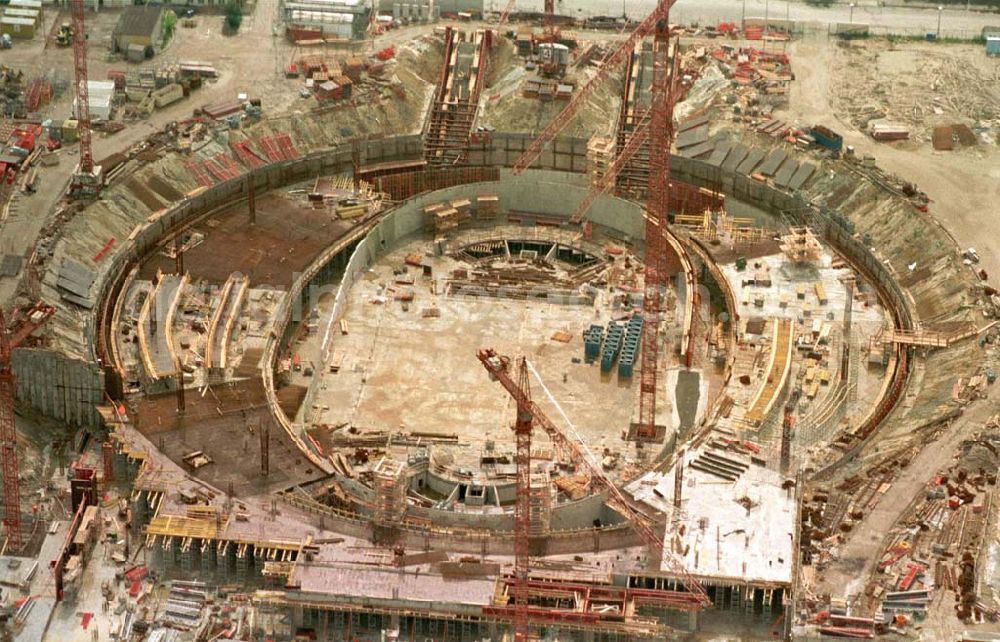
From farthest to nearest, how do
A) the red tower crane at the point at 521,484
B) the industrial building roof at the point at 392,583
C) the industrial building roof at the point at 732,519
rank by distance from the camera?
the industrial building roof at the point at 732,519 → the industrial building roof at the point at 392,583 → the red tower crane at the point at 521,484

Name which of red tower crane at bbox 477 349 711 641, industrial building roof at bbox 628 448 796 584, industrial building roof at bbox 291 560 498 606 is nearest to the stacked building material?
industrial building roof at bbox 291 560 498 606

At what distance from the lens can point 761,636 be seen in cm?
17750

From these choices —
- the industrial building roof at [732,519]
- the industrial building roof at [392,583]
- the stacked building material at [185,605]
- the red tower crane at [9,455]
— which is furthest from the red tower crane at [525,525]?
the red tower crane at [9,455]

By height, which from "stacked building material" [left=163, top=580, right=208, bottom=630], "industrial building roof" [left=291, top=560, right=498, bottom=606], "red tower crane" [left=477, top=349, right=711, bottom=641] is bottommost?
"stacked building material" [left=163, top=580, right=208, bottom=630]

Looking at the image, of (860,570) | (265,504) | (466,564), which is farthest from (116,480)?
(860,570)

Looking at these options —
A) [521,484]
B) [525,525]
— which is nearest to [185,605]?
[525,525]

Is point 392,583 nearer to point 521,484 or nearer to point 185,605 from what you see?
point 521,484

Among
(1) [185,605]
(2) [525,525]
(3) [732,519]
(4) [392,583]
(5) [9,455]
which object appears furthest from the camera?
(5) [9,455]

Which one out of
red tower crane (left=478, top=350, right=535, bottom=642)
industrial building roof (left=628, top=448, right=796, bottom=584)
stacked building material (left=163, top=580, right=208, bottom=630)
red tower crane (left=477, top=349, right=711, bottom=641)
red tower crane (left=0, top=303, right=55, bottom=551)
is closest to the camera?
red tower crane (left=478, top=350, right=535, bottom=642)

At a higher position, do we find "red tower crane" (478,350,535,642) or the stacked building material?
"red tower crane" (478,350,535,642)

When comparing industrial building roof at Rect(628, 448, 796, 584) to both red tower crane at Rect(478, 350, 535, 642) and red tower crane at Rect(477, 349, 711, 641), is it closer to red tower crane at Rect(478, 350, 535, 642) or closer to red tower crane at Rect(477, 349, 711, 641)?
red tower crane at Rect(477, 349, 711, 641)

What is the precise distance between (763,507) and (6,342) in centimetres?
5819

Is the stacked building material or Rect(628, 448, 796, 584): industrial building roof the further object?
Rect(628, 448, 796, 584): industrial building roof

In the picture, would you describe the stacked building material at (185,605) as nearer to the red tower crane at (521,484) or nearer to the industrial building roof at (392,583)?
the industrial building roof at (392,583)
